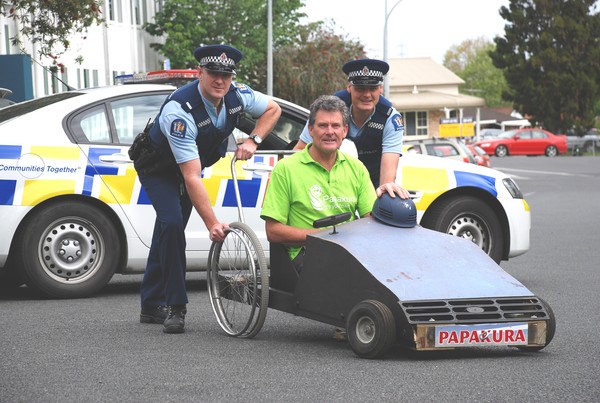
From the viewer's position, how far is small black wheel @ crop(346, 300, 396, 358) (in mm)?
6570

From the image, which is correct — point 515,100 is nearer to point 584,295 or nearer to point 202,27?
point 202,27

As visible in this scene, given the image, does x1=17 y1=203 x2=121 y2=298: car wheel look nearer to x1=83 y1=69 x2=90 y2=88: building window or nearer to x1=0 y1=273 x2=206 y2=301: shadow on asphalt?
x1=0 y1=273 x2=206 y2=301: shadow on asphalt

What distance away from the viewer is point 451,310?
6.60 meters

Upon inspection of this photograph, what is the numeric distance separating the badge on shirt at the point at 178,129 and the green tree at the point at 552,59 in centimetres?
7132

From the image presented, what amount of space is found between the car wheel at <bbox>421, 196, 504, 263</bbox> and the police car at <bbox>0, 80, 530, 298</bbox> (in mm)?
1439

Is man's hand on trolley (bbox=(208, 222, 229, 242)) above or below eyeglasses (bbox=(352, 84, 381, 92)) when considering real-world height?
below

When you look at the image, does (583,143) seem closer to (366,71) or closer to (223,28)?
(223,28)

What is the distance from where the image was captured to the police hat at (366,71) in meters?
8.22

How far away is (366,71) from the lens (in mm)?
8219

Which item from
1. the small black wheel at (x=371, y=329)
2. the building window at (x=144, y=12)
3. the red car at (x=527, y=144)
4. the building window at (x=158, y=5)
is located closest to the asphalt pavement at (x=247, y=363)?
the small black wheel at (x=371, y=329)

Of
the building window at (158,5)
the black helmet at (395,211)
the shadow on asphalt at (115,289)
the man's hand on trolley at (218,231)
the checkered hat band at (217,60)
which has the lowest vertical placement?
the shadow on asphalt at (115,289)

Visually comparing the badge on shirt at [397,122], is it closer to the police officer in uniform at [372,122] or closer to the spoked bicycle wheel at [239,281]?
the police officer in uniform at [372,122]

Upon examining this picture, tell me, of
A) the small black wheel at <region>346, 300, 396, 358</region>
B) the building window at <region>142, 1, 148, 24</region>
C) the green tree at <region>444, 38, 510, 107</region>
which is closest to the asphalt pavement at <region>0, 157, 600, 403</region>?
the small black wheel at <region>346, 300, 396, 358</region>

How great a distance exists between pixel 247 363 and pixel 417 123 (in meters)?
92.3
